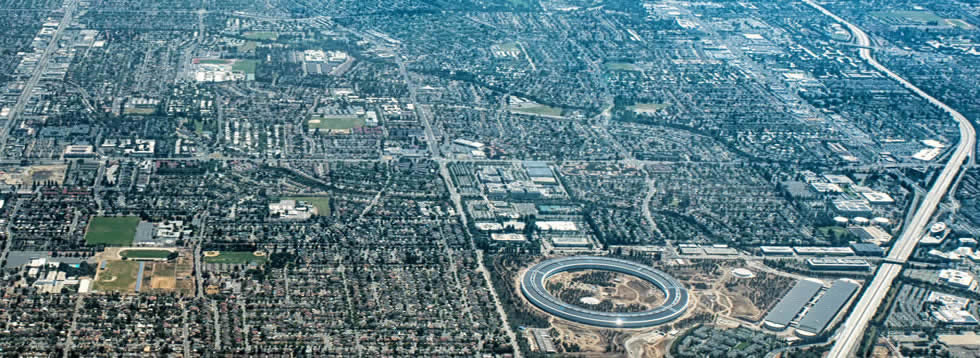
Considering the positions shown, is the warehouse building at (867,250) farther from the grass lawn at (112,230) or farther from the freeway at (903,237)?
the grass lawn at (112,230)

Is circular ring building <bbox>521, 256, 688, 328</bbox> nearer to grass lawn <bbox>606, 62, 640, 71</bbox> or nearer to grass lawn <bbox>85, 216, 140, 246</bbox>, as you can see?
grass lawn <bbox>85, 216, 140, 246</bbox>

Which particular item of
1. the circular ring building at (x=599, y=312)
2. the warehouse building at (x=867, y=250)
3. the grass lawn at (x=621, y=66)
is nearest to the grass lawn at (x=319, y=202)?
the circular ring building at (x=599, y=312)

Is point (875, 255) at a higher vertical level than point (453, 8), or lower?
higher

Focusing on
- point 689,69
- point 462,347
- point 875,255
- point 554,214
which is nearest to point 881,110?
point 689,69

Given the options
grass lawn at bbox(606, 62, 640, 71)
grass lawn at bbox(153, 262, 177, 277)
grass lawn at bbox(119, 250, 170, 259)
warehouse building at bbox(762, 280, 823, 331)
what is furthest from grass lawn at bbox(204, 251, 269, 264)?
grass lawn at bbox(606, 62, 640, 71)

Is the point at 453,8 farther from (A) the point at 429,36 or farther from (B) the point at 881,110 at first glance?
(B) the point at 881,110

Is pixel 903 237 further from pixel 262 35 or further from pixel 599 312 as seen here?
pixel 262 35
